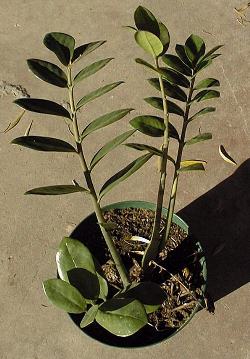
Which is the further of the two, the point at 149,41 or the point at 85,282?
the point at 85,282

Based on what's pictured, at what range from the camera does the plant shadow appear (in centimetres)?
183

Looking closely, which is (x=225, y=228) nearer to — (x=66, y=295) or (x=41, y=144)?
(x=66, y=295)

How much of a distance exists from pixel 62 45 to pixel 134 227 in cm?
69

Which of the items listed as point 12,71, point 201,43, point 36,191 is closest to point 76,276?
point 36,191

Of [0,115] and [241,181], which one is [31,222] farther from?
[241,181]

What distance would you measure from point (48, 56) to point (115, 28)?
0.30 metres

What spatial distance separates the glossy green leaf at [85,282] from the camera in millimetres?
1255

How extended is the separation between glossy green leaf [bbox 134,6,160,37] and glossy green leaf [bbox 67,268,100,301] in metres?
0.54

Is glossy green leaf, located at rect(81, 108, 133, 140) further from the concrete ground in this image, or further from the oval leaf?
the oval leaf

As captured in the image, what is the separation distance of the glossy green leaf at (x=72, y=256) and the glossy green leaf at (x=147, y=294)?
12 centimetres

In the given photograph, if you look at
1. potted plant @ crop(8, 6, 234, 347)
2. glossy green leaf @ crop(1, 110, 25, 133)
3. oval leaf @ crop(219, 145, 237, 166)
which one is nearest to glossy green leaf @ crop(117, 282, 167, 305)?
potted plant @ crop(8, 6, 234, 347)

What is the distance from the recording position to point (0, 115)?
2152 mm

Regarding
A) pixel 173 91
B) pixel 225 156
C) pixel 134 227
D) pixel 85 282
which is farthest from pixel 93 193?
pixel 225 156

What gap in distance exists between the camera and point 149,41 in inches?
41.7
